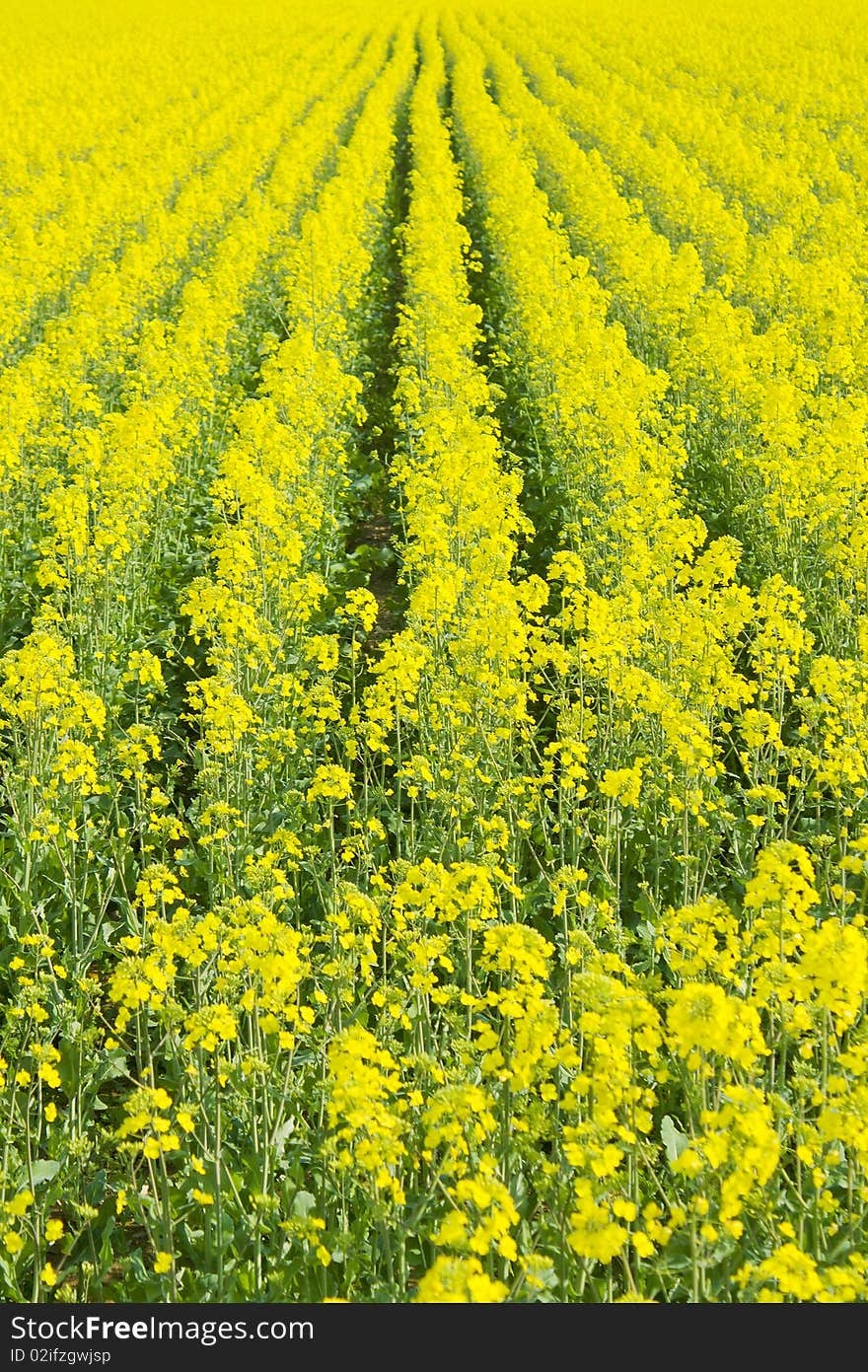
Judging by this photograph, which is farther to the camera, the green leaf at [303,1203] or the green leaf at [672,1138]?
the green leaf at [672,1138]

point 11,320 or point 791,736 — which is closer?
point 791,736

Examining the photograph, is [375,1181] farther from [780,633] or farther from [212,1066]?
[780,633]

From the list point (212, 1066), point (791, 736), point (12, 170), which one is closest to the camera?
point (212, 1066)

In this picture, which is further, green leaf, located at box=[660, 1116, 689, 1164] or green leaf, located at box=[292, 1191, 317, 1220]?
green leaf, located at box=[660, 1116, 689, 1164]

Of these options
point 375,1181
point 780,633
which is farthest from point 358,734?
point 375,1181

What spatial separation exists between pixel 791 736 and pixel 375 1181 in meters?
5.33

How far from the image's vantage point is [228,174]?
25109 millimetres

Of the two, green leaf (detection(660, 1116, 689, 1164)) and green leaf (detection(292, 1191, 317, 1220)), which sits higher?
green leaf (detection(660, 1116, 689, 1164))

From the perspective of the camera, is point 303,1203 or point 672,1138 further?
point 672,1138

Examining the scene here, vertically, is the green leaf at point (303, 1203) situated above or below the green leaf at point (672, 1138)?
below

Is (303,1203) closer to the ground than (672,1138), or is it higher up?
closer to the ground

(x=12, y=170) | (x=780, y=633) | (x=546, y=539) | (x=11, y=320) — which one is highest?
(x=12, y=170)

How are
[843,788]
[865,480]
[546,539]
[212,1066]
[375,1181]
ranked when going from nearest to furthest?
[375,1181], [212,1066], [843,788], [865,480], [546,539]

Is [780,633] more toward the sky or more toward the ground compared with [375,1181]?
more toward the sky
